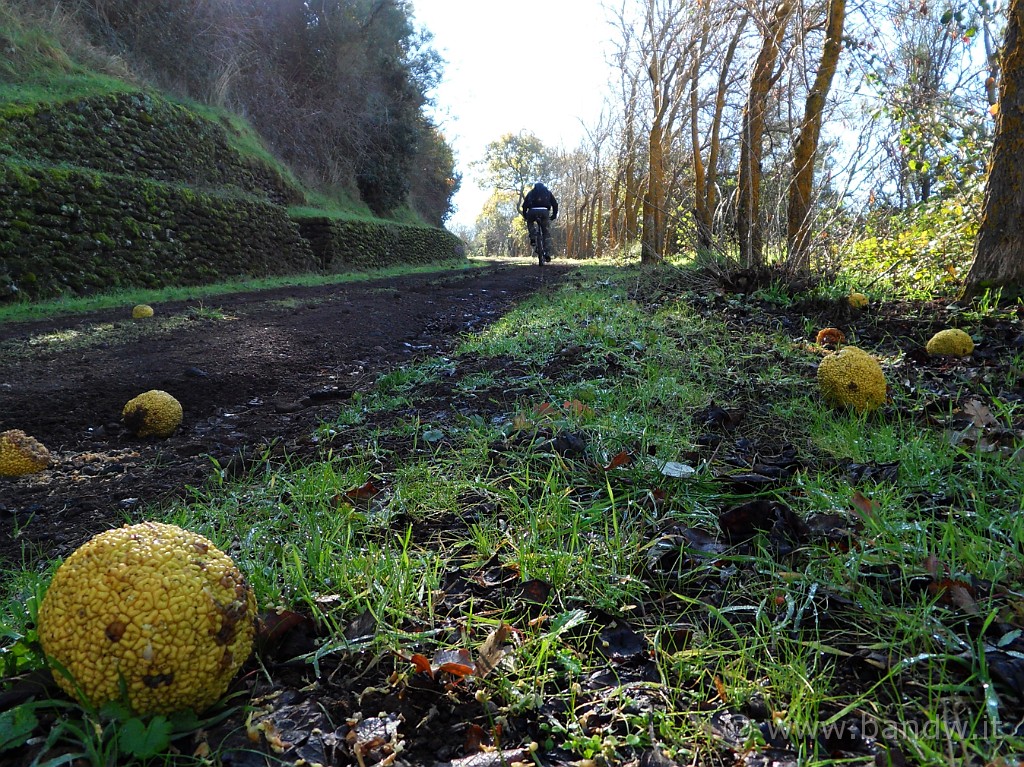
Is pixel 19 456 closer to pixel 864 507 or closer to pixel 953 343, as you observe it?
pixel 864 507

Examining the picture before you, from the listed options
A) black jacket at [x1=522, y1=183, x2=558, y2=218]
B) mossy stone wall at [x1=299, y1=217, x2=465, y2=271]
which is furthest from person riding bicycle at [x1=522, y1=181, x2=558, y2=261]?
mossy stone wall at [x1=299, y1=217, x2=465, y2=271]

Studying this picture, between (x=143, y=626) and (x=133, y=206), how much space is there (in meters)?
10.3

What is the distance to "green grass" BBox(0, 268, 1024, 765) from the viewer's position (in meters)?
1.19

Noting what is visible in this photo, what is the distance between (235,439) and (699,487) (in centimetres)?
229

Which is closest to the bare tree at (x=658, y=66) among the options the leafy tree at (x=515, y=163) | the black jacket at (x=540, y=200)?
the black jacket at (x=540, y=200)

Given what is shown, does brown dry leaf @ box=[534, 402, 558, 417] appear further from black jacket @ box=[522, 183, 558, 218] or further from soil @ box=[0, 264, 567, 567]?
black jacket @ box=[522, 183, 558, 218]

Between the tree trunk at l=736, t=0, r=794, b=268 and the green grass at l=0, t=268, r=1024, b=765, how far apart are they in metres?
3.18

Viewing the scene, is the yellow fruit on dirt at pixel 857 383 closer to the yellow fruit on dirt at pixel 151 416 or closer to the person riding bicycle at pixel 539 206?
the yellow fruit on dirt at pixel 151 416

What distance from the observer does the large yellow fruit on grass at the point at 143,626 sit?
1.14 meters

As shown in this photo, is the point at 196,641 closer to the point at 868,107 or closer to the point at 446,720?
the point at 446,720

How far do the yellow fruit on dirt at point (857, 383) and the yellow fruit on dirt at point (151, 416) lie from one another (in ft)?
11.0

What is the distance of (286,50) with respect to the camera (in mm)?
19328

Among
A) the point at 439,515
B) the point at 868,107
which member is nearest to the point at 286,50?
the point at 868,107

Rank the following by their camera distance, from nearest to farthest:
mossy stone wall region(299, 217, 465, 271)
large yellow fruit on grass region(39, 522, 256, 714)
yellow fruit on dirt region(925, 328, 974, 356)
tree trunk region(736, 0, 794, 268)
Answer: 1. large yellow fruit on grass region(39, 522, 256, 714)
2. yellow fruit on dirt region(925, 328, 974, 356)
3. tree trunk region(736, 0, 794, 268)
4. mossy stone wall region(299, 217, 465, 271)
